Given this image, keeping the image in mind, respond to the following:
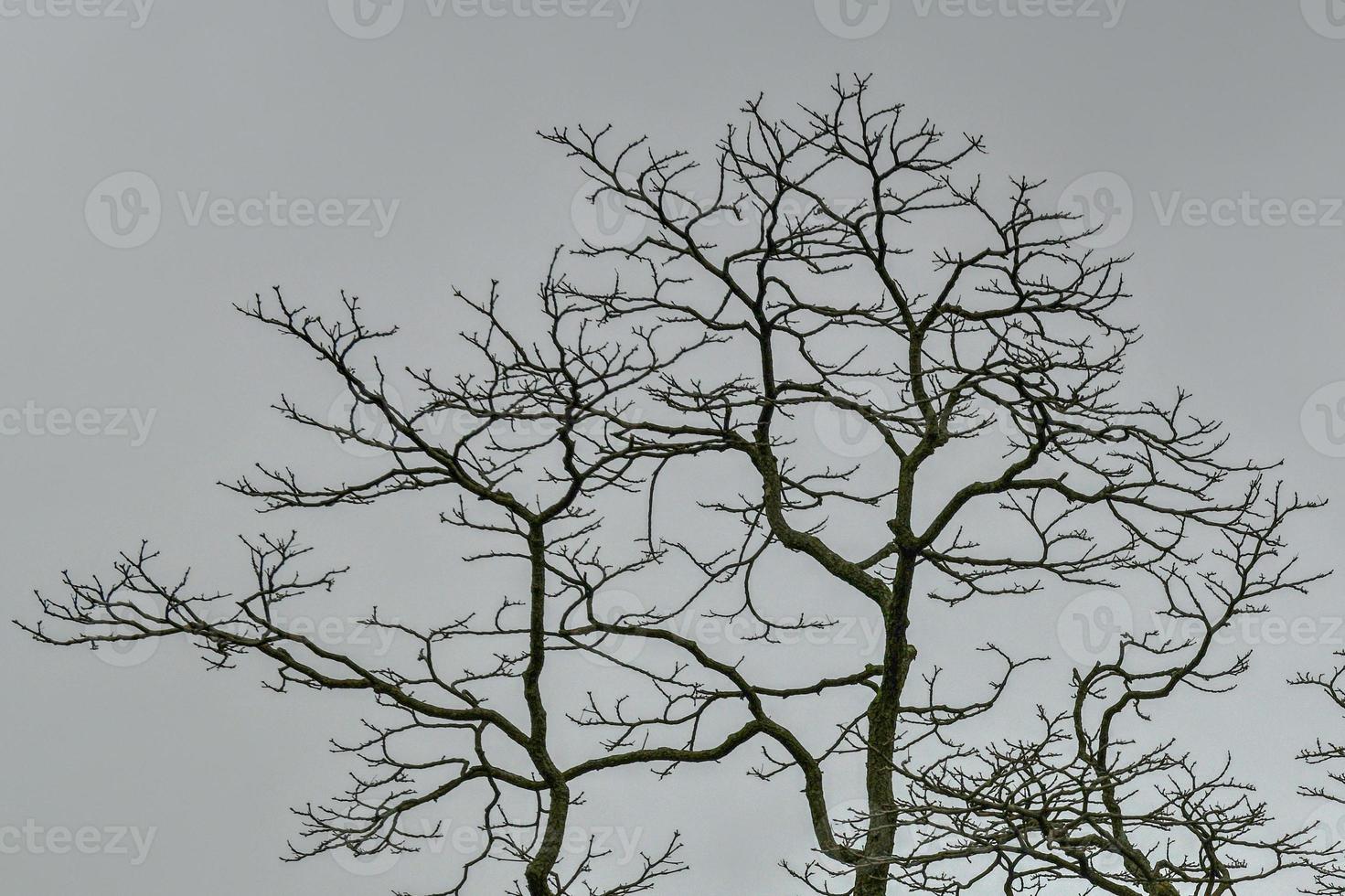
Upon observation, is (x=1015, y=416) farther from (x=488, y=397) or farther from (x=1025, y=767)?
(x=488, y=397)

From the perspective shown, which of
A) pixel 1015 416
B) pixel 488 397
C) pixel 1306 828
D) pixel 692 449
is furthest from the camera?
pixel 692 449

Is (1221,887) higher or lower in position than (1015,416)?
lower

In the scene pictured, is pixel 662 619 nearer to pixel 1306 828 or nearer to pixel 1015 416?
pixel 1015 416

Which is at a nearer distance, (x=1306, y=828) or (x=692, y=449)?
(x=1306, y=828)

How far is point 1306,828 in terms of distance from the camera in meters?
3.80

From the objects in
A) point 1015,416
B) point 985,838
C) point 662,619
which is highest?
point 1015,416

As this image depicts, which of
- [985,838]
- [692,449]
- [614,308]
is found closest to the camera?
[985,838]

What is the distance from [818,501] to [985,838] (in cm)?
215

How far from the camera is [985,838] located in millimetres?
3410

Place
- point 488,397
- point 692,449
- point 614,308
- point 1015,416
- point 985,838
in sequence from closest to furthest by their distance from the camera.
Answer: point 985,838 < point 488,397 < point 1015,416 < point 692,449 < point 614,308

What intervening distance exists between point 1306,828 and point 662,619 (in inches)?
88.1

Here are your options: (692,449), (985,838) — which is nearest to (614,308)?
(692,449)

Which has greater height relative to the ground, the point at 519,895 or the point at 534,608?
the point at 534,608

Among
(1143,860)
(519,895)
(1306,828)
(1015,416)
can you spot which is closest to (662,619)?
(519,895)
